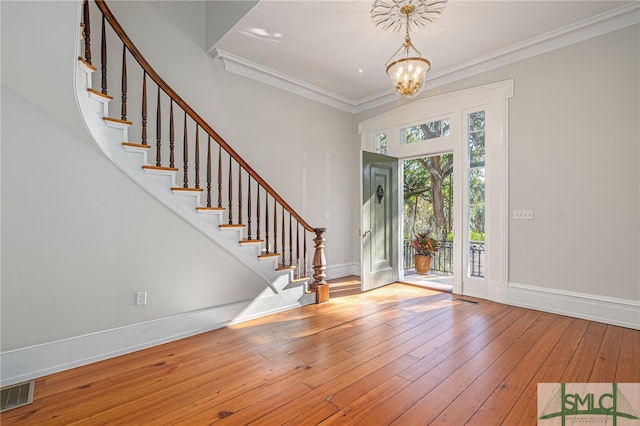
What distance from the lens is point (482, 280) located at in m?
4.23

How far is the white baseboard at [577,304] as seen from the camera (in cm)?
317

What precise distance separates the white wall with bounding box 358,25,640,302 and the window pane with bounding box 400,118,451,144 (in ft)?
3.07

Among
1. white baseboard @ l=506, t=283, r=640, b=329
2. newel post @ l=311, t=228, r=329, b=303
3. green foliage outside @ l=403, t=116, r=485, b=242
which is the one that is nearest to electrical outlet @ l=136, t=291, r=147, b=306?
newel post @ l=311, t=228, r=329, b=303

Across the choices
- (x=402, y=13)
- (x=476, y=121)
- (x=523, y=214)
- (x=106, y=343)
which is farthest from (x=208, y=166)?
(x=523, y=214)

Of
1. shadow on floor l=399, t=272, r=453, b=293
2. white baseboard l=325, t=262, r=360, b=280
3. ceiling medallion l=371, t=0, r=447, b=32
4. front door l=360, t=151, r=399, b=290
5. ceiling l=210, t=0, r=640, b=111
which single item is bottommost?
shadow on floor l=399, t=272, r=453, b=293

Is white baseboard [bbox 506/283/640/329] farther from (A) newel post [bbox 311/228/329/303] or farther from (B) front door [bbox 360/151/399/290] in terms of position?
(A) newel post [bbox 311/228/329/303]

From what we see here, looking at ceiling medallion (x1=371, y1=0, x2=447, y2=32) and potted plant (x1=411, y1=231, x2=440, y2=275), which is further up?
ceiling medallion (x1=371, y1=0, x2=447, y2=32)

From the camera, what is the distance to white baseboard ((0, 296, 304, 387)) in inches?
87.6

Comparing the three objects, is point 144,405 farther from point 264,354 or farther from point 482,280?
point 482,280

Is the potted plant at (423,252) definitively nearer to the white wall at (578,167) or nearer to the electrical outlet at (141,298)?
the white wall at (578,167)

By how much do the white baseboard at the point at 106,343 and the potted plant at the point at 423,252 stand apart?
13.9ft

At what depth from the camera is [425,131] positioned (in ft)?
16.4

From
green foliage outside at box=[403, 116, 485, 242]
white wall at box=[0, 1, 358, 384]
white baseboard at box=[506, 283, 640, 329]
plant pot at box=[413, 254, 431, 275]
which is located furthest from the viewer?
green foliage outside at box=[403, 116, 485, 242]

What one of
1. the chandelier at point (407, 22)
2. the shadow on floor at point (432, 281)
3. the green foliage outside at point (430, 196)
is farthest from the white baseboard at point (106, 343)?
the green foliage outside at point (430, 196)
